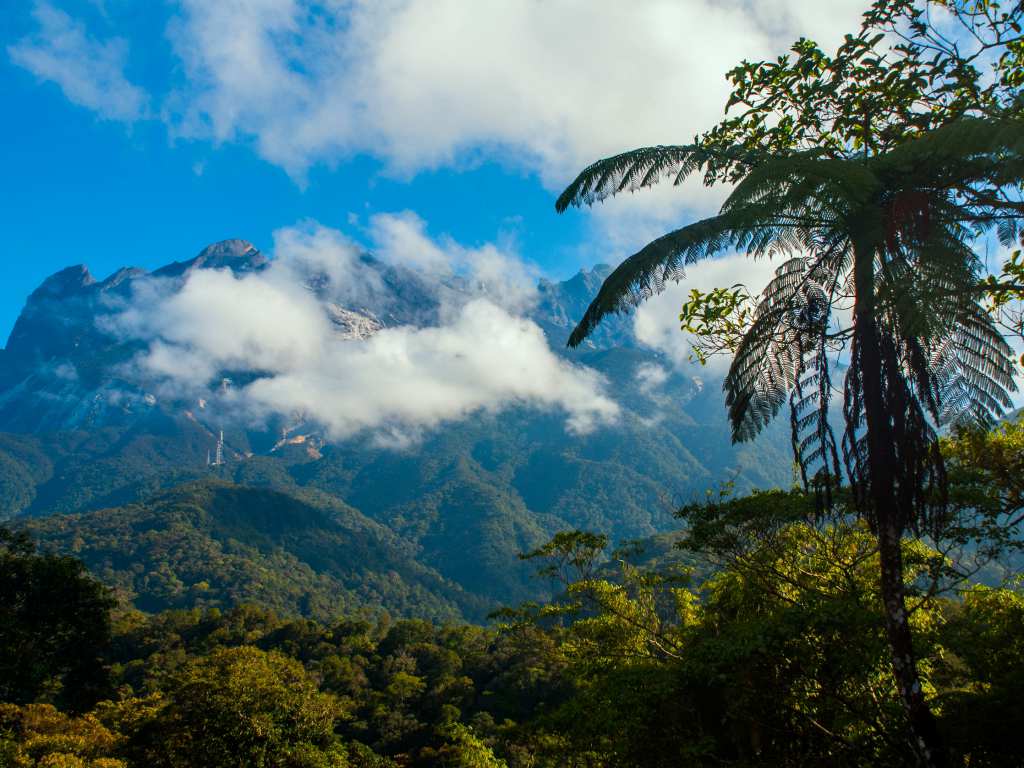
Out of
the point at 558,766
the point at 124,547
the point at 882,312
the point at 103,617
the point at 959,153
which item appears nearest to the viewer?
the point at 959,153

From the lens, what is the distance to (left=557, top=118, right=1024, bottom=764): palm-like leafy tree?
18.4ft

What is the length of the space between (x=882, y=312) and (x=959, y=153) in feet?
5.60

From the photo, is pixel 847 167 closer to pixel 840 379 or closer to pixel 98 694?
pixel 840 379

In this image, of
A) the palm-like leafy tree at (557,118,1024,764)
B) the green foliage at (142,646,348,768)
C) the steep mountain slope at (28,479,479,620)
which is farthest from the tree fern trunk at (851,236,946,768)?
the steep mountain slope at (28,479,479,620)

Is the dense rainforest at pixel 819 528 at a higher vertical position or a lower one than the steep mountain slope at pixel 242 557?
lower

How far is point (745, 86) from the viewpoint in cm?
745

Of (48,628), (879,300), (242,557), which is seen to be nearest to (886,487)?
(879,300)

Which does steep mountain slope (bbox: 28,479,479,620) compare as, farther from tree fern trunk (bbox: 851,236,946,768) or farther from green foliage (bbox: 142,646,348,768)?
tree fern trunk (bbox: 851,236,946,768)

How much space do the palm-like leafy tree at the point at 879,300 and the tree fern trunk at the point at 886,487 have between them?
0.01m

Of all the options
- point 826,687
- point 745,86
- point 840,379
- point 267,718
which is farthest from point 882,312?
point 267,718

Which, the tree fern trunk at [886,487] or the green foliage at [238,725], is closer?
the tree fern trunk at [886,487]

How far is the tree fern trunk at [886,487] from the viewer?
6.36 metres

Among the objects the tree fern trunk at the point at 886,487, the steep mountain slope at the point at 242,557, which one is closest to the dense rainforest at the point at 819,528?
the tree fern trunk at the point at 886,487

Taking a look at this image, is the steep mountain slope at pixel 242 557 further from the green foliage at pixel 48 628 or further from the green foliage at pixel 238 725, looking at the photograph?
the green foliage at pixel 48 628
